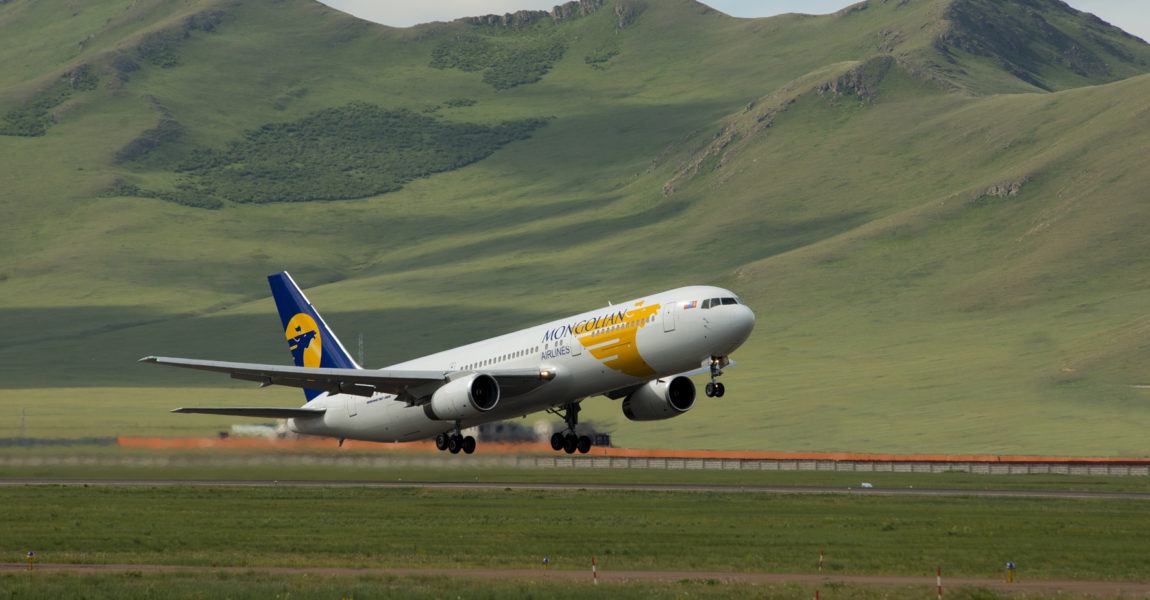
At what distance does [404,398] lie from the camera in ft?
222

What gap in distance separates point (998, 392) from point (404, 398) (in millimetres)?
121190

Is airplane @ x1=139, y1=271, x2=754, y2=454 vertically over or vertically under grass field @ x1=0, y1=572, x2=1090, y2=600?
over

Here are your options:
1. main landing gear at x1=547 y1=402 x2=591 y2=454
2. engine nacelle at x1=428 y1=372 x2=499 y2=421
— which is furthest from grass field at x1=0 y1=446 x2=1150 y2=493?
engine nacelle at x1=428 y1=372 x2=499 y2=421

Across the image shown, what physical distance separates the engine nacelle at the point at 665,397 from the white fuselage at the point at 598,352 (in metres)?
2.40

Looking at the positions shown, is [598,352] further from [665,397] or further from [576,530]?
[576,530]

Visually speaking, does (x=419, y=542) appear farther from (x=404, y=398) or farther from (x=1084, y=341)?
(x=1084, y=341)

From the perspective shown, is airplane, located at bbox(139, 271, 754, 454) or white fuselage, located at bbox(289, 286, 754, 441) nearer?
white fuselage, located at bbox(289, 286, 754, 441)

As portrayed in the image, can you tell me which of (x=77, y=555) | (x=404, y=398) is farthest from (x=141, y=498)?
(x=77, y=555)

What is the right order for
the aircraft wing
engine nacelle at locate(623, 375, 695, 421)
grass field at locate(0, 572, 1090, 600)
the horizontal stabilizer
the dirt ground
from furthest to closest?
the horizontal stabilizer
engine nacelle at locate(623, 375, 695, 421)
the aircraft wing
the dirt ground
grass field at locate(0, 572, 1090, 600)

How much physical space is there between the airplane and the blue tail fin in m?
4.50

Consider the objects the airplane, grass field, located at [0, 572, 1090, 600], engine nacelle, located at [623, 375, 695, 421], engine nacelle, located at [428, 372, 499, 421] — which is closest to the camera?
grass field, located at [0, 572, 1090, 600]

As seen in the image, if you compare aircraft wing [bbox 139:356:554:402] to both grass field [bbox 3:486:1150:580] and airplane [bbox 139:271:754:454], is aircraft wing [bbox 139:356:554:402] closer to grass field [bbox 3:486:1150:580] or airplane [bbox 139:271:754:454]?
airplane [bbox 139:271:754:454]

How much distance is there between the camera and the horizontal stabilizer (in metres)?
70.5

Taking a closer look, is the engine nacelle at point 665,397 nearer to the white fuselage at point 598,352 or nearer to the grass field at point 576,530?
the white fuselage at point 598,352
